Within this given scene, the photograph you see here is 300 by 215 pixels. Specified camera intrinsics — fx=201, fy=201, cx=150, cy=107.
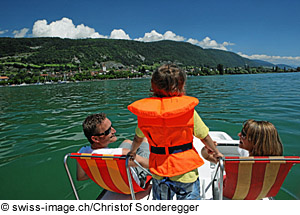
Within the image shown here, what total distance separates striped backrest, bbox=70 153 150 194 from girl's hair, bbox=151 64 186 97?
2.78 feet

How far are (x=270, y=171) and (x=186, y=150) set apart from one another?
0.81 meters

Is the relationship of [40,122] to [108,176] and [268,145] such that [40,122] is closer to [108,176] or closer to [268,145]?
[108,176]

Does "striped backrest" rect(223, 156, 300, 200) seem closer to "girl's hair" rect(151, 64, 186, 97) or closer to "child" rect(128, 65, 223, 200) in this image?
"child" rect(128, 65, 223, 200)

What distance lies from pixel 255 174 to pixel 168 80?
→ 126 cm

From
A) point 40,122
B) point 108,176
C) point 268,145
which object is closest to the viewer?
point 268,145

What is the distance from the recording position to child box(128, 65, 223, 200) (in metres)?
1.85

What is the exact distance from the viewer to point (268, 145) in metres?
2.28

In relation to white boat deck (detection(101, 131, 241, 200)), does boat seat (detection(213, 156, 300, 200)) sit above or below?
above

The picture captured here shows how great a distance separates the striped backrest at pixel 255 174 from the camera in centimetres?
184

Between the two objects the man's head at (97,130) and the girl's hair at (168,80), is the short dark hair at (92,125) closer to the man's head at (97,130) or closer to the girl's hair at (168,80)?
the man's head at (97,130)

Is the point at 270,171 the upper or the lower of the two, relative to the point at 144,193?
upper

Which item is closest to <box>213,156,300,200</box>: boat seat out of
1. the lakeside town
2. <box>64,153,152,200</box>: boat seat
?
<box>64,153,152,200</box>: boat seat

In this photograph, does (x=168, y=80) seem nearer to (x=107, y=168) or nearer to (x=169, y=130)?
(x=169, y=130)
